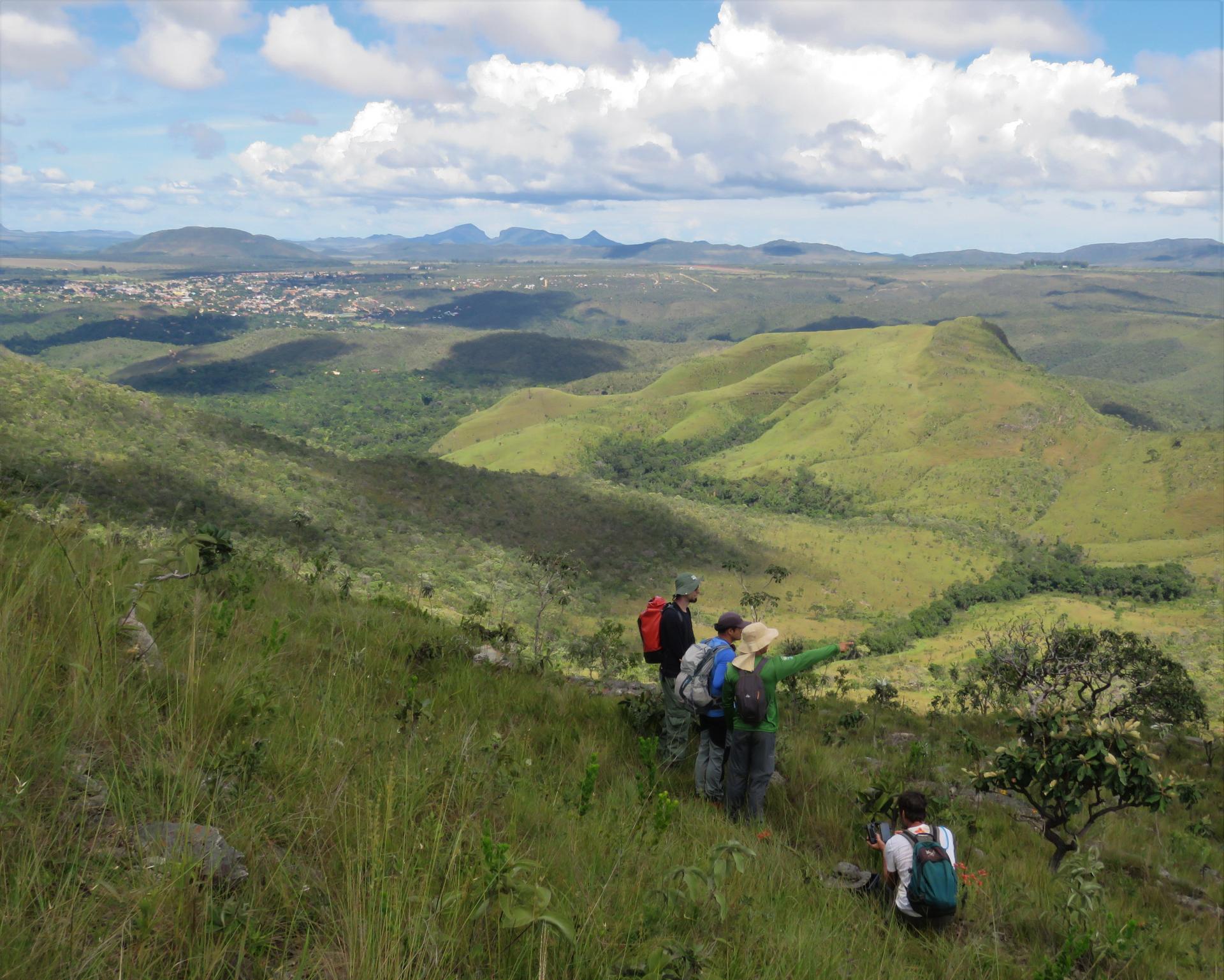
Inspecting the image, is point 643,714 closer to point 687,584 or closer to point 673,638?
point 673,638

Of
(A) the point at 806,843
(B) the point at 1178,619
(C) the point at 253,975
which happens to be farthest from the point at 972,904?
(B) the point at 1178,619

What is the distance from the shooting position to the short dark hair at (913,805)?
189 inches

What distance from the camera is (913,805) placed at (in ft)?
15.8

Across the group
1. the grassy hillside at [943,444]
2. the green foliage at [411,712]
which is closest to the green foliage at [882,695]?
the green foliage at [411,712]

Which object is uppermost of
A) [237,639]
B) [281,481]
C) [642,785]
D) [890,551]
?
[237,639]

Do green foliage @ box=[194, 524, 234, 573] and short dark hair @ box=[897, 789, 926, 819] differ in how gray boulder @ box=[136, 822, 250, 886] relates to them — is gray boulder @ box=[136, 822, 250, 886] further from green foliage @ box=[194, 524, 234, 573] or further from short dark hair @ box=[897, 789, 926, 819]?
short dark hair @ box=[897, 789, 926, 819]

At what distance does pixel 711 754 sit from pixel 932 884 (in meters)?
2.06

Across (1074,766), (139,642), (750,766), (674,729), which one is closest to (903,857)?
(750,766)

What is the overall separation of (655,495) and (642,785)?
102 metres

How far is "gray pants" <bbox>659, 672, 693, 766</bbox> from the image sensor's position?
21.2 ft

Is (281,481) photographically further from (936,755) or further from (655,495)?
(655,495)

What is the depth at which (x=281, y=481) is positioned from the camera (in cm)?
5422

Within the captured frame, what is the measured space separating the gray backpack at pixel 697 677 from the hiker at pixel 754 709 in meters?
0.15

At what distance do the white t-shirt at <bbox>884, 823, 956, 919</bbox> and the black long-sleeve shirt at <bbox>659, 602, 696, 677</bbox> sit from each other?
2.45 m
